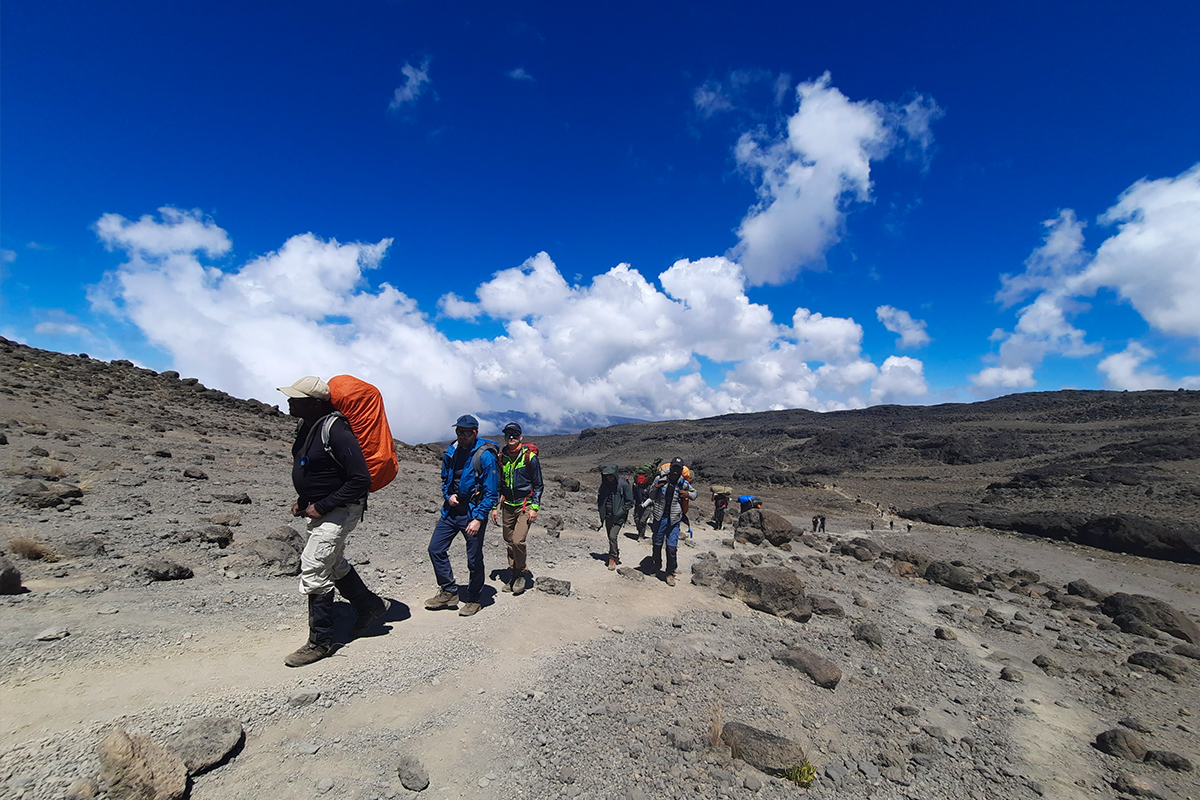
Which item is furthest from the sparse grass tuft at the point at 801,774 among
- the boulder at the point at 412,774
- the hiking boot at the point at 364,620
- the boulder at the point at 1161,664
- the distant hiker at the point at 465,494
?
the boulder at the point at 1161,664

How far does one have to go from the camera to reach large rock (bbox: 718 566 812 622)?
7598mm

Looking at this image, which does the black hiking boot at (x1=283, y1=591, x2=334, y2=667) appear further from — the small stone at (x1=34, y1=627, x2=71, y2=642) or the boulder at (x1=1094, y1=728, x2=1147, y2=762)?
the boulder at (x1=1094, y1=728, x2=1147, y2=762)

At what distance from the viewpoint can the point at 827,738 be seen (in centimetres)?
436

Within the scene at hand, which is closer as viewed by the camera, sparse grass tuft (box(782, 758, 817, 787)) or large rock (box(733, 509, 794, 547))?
sparse grass tuft (box(782, 758, 817, 787))

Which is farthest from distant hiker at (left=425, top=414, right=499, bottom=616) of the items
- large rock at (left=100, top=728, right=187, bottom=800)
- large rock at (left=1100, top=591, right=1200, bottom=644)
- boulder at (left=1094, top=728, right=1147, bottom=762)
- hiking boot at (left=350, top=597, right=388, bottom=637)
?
large rock at (left=1100, top=591, right=1200, bottom=644)

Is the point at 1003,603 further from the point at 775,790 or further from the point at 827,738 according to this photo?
the point at 775,790

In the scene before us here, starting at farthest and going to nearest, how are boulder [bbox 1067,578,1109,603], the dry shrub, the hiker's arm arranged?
boulder [bbox 1067,578,1109,603]
the dry shrub
the hiker's arm

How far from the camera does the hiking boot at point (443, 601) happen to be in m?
5.37

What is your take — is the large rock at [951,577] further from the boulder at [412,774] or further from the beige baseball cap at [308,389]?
the beige baseball cap at [308,389]

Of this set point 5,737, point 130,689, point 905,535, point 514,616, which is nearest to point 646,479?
point 514,616

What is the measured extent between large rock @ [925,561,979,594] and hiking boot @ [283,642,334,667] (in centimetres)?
1325

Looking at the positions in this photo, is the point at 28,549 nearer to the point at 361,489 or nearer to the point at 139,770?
the point at 361,489

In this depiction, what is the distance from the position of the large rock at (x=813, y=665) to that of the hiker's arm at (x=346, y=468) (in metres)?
4.88

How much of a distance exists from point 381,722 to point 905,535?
2583cm
